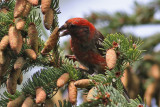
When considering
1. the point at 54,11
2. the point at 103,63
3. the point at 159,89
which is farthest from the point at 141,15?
the point at 54,11

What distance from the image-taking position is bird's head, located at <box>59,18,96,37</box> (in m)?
2.02

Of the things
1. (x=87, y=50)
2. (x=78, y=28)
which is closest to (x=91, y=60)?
(x=87, y=50)

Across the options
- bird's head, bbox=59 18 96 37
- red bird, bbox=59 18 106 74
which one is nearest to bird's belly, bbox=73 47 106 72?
red bird, bbox=59 18 106 74

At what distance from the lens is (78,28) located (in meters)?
2.19

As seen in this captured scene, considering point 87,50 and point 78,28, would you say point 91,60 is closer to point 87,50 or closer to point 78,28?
point 87,50

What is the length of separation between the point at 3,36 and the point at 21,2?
27 centimetres

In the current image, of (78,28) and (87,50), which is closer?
(78,28)

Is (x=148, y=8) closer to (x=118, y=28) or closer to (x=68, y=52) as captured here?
(x=118, y=28)

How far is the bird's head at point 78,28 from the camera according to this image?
6.63 ft

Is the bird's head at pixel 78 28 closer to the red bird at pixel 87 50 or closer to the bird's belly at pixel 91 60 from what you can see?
the red bird at pixel 87 50

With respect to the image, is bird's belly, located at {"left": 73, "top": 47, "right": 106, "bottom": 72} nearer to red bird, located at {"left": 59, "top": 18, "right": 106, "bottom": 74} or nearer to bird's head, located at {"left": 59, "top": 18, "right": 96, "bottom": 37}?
red bird, located at {"left": 59, "top": 18, "right": 106, "bottom": 74}

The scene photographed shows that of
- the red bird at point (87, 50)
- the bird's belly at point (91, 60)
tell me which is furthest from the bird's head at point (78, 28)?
the bird's belly at point (91, 60)

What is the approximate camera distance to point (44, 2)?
1468 millimetres

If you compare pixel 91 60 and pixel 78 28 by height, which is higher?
pixel 78 28
